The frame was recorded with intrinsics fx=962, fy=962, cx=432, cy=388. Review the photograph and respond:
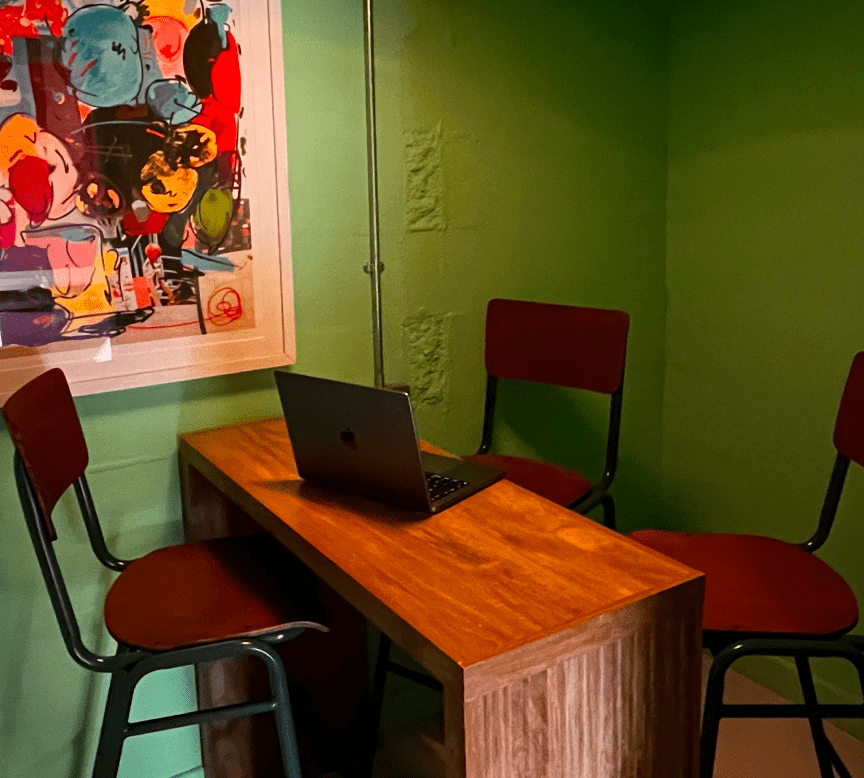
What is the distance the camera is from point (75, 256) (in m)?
1.97

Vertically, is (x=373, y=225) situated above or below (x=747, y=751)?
above

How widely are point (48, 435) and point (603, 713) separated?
107cm

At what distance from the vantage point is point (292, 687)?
231 cm

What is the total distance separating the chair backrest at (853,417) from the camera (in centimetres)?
187

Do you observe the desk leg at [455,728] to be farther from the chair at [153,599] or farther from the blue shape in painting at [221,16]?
the blue shape in painting at [221,16]

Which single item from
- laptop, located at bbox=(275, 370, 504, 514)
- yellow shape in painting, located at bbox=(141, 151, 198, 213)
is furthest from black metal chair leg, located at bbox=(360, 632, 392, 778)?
yellow shape in painting, located at bbox=(141, 151, 198, 213)

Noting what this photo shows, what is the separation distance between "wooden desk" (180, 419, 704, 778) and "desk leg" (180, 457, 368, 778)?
0.59 m

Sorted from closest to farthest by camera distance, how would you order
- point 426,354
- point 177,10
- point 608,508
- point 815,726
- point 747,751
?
point 815,726 < point 177,10 < point 608,508 < point 747,751 < point 426,354

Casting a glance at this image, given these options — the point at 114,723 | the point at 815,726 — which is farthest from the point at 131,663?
the point at 815,726

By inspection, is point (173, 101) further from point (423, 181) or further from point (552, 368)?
point (552, 368)

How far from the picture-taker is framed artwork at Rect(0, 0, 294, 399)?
1891 millimetres

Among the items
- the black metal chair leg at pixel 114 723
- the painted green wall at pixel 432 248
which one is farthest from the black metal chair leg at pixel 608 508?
the black metal chair leg at pixel 114 723

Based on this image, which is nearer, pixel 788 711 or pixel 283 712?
pixel 283 712

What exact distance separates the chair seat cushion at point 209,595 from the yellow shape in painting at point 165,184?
716 mm
